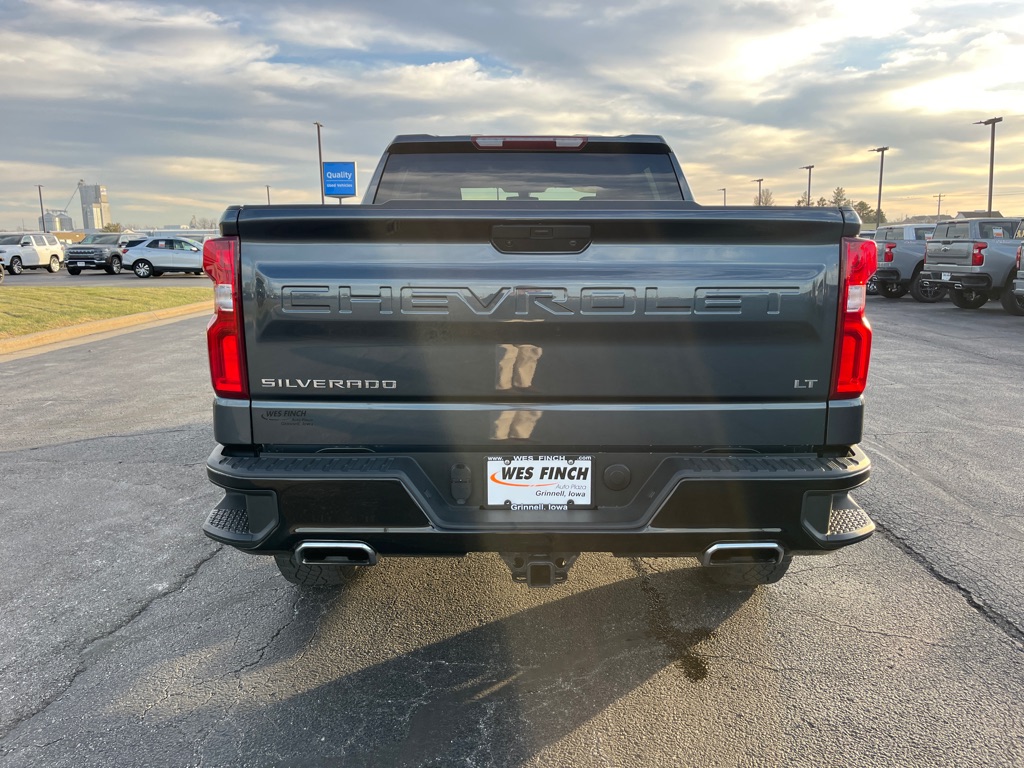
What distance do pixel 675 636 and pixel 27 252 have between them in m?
40.3

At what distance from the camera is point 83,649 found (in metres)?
3.07

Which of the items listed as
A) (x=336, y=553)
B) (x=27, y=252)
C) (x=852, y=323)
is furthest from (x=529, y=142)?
(x=27, y=252)

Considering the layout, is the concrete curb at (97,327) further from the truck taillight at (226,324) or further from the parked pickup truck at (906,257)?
the parked pickup truck at (906,257)

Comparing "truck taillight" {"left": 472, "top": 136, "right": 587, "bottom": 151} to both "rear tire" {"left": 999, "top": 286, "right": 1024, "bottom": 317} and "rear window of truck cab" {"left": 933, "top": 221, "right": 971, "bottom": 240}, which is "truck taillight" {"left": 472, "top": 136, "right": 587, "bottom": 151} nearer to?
"rear tire" {"left": 999, "top": 286, "right": 1024, "bottom": 317}

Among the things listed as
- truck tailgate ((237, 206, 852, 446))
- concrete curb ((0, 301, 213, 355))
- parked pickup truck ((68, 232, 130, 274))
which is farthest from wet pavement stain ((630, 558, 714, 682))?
parked pickup truck ((68, 232, 130, 274))

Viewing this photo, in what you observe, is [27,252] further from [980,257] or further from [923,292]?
[980,257]

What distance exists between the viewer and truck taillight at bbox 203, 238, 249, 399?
2492 mm

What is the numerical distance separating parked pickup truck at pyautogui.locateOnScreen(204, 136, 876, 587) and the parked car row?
29.8m

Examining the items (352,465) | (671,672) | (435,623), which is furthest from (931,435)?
(352,465)

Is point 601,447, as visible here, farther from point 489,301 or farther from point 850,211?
point 850,211

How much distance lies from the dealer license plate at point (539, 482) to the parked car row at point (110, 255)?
3008 cm

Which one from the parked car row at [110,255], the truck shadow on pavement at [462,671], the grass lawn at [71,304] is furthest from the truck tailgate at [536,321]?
the parked car row at [110,255]

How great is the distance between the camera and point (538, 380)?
254cm

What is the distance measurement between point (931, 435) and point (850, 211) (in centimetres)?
461
